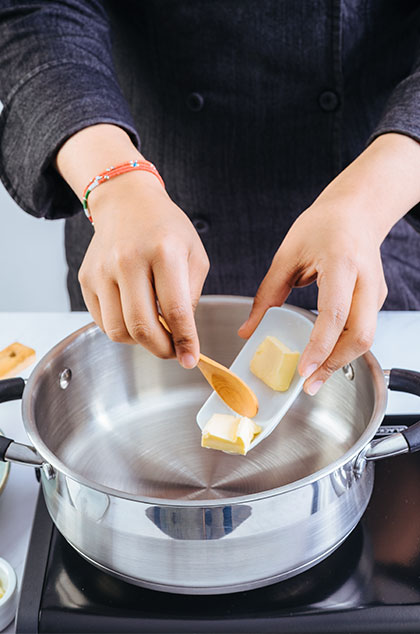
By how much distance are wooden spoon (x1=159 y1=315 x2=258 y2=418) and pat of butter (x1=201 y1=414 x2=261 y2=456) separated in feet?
0.09

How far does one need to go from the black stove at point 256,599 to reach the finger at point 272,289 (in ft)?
0.74

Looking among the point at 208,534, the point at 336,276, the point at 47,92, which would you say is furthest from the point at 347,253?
the point at 47,92

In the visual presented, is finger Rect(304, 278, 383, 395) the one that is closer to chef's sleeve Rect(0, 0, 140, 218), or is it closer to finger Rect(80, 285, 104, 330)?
finger Rect(80, 285, 104, 330)

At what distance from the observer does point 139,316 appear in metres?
0.55

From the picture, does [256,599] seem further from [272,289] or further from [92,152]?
[92,152]

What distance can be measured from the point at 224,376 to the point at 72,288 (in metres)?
0.55

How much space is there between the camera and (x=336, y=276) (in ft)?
1.84

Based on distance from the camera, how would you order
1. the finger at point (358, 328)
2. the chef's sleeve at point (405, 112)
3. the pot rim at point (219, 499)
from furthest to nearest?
the chef's sleeve at point (405, 112) → the finger at point (358, 328) → the pot rim at point (219, 499)

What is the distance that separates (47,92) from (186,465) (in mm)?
419

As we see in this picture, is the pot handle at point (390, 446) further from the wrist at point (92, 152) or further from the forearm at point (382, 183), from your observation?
the wrist at point (92, 152)

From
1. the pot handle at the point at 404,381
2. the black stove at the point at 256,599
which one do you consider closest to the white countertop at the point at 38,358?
the black stove at the point at 256,599

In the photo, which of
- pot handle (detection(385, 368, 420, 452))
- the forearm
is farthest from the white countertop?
the forearm

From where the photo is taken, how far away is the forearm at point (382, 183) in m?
0.62

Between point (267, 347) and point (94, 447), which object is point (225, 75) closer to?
point (267, 347)
